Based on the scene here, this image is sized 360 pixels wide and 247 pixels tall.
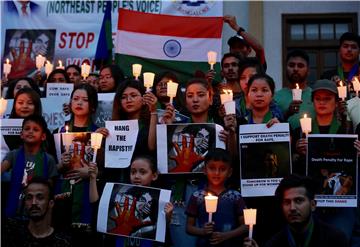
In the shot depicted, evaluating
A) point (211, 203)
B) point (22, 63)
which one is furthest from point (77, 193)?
point (22, 63)

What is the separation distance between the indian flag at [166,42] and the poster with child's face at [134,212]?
12.0ft

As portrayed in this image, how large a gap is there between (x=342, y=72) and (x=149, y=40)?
2.96 m

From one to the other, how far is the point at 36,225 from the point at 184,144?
1390 millimetres

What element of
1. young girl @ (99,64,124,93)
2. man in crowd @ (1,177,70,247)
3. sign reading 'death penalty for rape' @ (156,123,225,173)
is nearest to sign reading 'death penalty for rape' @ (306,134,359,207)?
sign reading 'death penalty for rape' @ (156,123,225,173)

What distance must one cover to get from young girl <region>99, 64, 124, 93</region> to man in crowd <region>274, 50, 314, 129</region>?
1.75 m

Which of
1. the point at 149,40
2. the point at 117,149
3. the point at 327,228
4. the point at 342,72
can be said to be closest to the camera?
the point at 327,228

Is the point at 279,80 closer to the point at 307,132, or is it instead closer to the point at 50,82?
the point at 50,82

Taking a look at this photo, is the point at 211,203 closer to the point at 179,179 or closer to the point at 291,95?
the point at 179,179

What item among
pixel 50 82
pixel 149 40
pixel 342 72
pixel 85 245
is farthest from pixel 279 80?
pixel 85 245

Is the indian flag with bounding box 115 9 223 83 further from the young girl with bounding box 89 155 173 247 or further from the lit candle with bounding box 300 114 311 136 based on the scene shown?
the lit candle with bounding box 300 114 311 136

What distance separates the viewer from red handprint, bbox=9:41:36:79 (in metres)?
11.9

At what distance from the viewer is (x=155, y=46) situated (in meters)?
9.06

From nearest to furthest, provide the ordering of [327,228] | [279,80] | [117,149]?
[327,228] < [117,149] < [279,80]

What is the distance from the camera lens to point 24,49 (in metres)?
12.1
